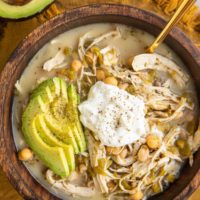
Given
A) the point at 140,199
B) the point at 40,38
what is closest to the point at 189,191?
the point at 140,199

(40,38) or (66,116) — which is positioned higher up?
(40,38)

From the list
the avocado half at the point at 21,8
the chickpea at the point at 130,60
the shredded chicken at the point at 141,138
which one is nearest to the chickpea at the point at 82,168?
the shredded chicken at the point at 141,138

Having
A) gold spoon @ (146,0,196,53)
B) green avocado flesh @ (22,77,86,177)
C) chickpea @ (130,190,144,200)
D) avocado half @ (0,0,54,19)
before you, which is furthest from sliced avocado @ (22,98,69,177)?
gold spoon @ (146,0,196,53)

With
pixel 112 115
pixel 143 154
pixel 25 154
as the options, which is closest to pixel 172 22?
pixel 112 115

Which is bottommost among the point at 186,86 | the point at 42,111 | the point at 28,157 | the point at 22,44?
the point at 28,157

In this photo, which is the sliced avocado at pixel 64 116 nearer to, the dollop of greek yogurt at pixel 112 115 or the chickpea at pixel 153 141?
the dollop of greek yogurt at pixel 112 115

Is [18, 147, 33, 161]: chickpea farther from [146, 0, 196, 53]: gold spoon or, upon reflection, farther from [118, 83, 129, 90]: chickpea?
[146, 0, 196, 53]: gold spoon

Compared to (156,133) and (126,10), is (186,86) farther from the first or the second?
(126,10)
